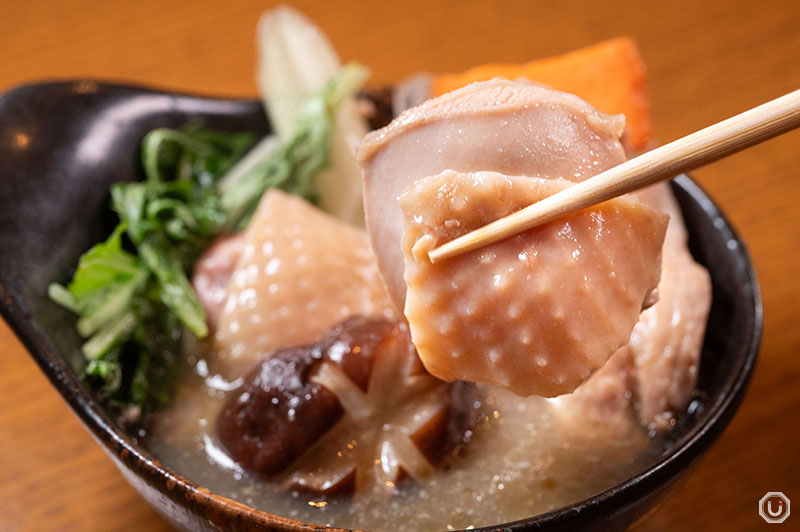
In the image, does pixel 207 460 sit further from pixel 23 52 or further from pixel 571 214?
pixel 23 52

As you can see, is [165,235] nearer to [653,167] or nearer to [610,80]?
[610,80]

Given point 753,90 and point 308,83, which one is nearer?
point 308,83

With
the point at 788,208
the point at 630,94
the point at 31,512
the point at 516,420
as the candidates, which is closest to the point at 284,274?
the point at 516,420

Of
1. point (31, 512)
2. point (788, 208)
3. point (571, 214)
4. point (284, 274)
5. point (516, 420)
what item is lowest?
point (788, 208)

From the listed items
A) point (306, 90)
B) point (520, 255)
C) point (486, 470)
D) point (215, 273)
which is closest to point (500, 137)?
point (520, 255)

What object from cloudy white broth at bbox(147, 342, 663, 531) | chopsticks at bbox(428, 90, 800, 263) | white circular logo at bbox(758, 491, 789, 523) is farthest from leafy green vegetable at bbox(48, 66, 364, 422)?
white circular logo at bbox(758, 491, 789, 523)
